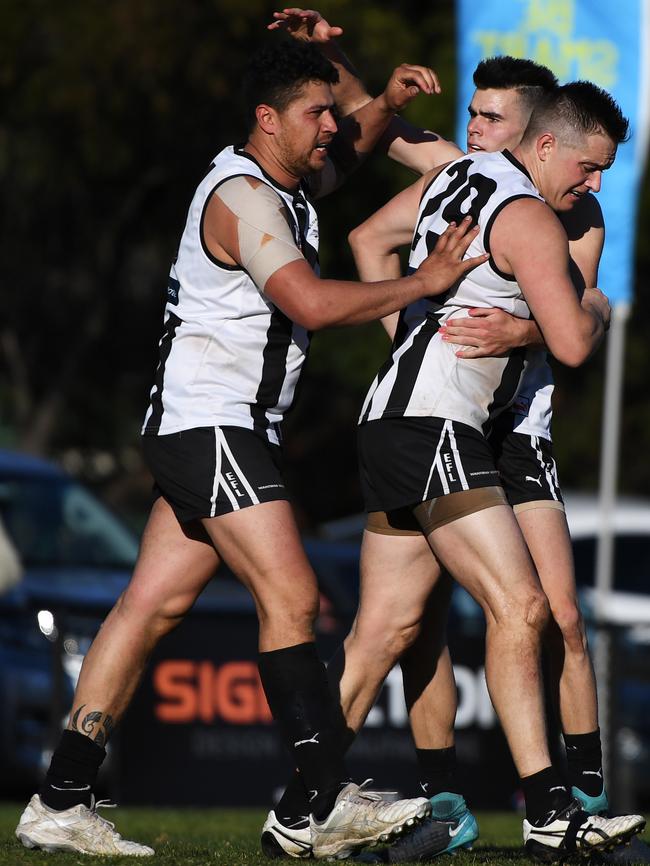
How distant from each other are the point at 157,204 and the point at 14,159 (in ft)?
5.40

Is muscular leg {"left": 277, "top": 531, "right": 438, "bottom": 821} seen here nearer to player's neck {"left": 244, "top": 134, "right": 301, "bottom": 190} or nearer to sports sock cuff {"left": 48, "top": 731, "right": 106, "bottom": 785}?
sports sock cuff {"left": 48, "top": 731, "right": 106, "bottom": 785}

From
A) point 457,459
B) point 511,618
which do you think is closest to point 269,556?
point 457,459

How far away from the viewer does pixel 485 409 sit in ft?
16.1

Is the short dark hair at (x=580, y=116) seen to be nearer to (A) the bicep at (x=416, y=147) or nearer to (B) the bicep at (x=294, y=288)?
(A) the bicep at (x=416, y=147)

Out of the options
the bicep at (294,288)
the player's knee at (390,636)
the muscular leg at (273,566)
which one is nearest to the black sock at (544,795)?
the player's knee at (390,636)

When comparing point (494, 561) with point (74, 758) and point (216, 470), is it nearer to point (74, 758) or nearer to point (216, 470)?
point (216, 470)

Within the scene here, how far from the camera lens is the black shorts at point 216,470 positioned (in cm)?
470

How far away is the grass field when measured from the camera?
4605 millimetres

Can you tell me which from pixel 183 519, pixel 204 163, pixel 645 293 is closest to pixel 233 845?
pixel 183 519

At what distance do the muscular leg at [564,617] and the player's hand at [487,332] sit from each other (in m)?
0.64

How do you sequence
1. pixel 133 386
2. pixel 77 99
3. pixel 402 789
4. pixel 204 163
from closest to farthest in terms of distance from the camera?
pixel 402 789, pixel 77 99, pixel 204 163, pixel 133 386

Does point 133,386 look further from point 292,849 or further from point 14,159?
point 292,849

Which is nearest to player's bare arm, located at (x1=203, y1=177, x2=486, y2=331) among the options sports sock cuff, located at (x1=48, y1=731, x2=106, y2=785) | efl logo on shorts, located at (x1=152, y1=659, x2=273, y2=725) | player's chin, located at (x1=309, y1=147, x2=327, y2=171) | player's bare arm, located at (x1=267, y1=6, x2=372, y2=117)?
player's chin, located at (x1=309, y1=147, x2=327, y2=171)

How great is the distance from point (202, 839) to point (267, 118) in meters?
2.83
